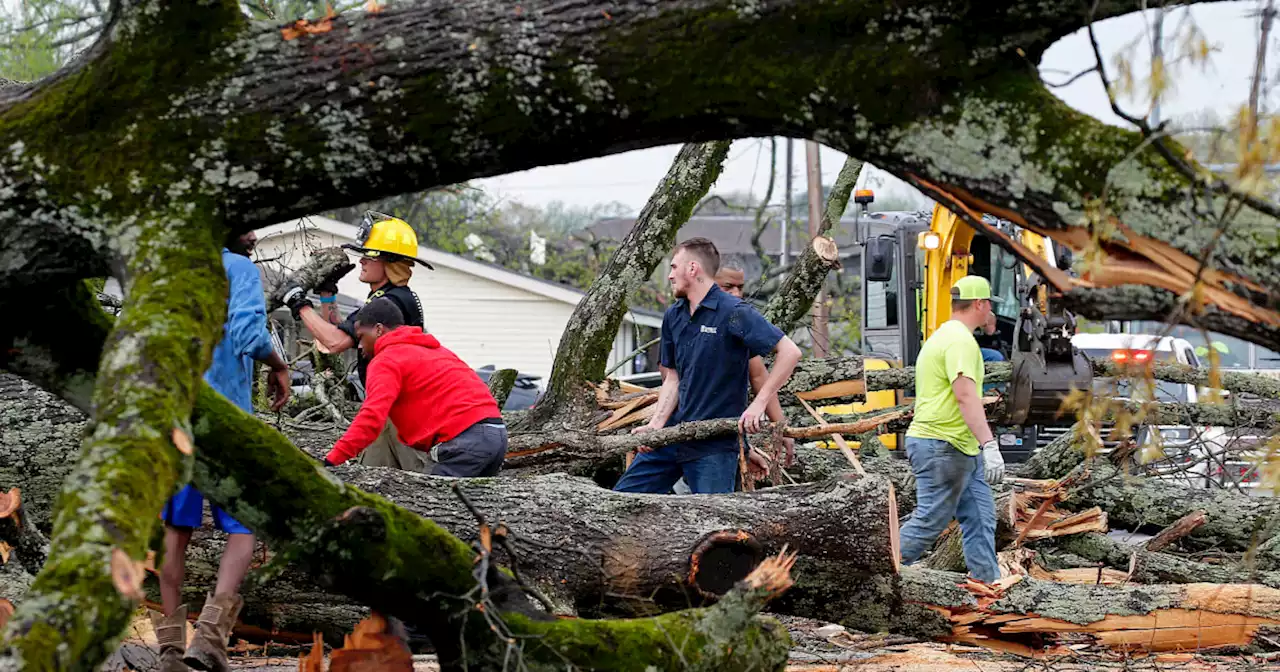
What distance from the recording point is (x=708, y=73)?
331cm

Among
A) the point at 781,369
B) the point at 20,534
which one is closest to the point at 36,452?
the point at 20,534

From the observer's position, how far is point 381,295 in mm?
6789

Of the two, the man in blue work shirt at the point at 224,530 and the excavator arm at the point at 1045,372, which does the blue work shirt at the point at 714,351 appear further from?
the excavator arm at the point at 1045,372

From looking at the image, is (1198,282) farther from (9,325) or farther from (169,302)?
(9,325)

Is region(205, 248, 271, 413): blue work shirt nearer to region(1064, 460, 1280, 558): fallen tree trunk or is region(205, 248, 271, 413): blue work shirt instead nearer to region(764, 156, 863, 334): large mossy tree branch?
region(764, 156, 863, 334): large mossy tree branch

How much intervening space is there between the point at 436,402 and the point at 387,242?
1196 mm

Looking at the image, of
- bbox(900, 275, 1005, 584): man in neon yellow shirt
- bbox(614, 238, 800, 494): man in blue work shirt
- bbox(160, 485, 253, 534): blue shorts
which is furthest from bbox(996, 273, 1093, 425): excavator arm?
bbox(160, 485, 253, 534): blue shorts

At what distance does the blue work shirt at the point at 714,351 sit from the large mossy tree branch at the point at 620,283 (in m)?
1.37

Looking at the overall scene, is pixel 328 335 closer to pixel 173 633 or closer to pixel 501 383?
pixel 173 633

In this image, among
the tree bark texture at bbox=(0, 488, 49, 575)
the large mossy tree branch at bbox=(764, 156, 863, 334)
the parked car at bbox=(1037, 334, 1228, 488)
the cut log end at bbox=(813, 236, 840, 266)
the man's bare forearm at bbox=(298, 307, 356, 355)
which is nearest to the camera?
the parked car at bbox=(1037, 334, 1228, 488)

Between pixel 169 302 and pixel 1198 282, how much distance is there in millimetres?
2326

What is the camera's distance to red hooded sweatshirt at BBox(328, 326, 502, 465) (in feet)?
19.5

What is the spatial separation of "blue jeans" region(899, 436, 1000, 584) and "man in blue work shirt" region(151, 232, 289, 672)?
3.74m

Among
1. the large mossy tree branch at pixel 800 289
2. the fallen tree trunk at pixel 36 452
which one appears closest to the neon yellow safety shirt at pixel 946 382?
the large mossy tree branch at pixel 800 289
